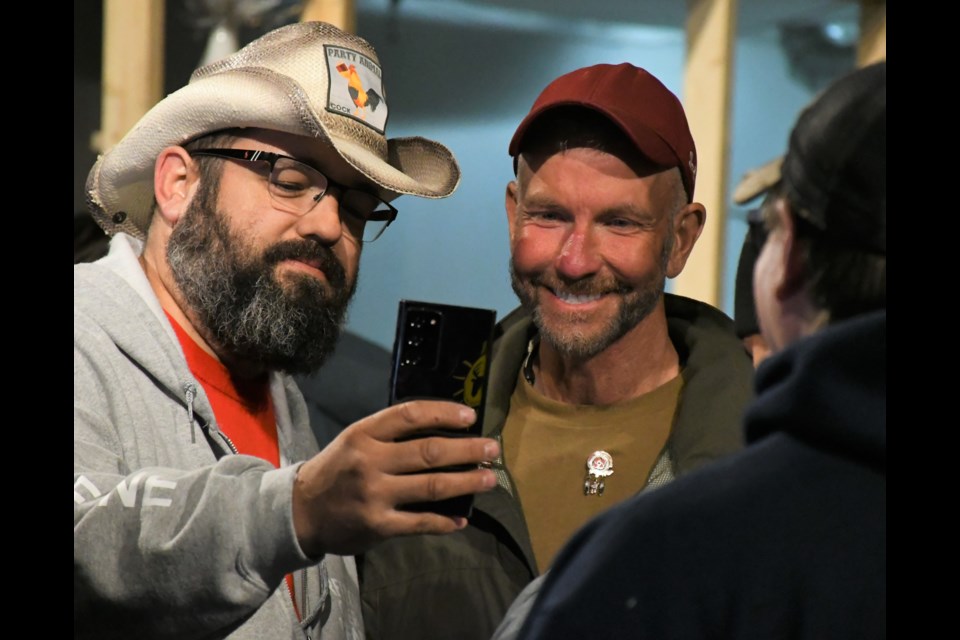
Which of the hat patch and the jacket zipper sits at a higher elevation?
the hat patch

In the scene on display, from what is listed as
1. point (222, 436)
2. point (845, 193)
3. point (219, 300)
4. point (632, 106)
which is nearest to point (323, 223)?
point (219, 300)

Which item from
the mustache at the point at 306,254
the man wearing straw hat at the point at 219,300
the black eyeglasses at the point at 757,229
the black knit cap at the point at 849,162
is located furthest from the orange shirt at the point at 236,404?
the black knit cap at the point at 849,162

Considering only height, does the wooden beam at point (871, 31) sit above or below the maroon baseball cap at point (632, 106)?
above

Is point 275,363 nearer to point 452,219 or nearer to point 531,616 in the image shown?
point 452,219

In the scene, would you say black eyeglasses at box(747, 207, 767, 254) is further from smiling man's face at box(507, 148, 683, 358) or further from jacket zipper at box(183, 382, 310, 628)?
jacket zipper at box(183, 382, 310, 628)

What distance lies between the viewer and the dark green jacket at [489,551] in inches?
48.2

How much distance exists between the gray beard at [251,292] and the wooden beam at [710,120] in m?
0.64

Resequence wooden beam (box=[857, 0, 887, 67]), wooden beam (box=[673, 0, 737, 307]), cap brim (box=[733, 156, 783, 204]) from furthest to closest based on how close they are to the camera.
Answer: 1. wooden beam (box=[673, 0, 737, 307])
2. wooden beam (box=[857, 0, 887, 67])
3. cap brim (box=[733, 156, 783, 204])

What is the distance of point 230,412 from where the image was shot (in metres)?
1.31

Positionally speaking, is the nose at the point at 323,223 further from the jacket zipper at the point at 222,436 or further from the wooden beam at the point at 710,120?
the wooden beam at the point at 710,120

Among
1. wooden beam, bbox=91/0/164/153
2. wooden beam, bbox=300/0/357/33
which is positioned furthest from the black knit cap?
wooden beam, bbox=91/0/164/153

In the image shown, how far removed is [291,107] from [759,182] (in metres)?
0.59

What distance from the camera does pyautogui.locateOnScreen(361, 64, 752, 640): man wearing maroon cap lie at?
1.24 m

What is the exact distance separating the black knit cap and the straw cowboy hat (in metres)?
0.63
